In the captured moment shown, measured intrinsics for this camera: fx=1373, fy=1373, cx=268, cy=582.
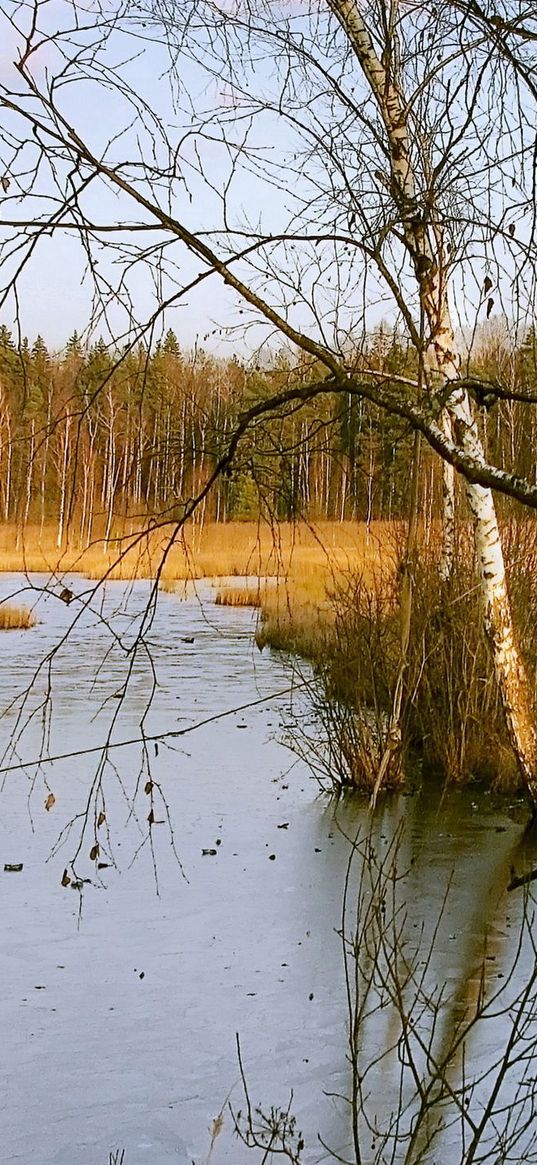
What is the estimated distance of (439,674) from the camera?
26.6 feet

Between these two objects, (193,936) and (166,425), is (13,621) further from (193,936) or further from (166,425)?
(166,425)

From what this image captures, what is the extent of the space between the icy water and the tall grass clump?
0.94 ft

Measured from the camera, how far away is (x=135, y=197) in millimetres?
2621

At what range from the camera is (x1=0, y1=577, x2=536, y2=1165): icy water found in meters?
3.58

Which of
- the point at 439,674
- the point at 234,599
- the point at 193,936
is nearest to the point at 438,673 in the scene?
the point at 439,674

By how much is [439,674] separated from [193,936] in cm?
336

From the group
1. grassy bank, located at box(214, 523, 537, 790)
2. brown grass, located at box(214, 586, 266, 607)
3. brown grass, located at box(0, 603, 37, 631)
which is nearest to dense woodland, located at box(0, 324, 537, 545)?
grassy bank, located at box(214, 523, 537, 790)

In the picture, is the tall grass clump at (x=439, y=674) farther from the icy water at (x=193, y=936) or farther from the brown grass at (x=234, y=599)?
the brown grass at (x=234, y=599)

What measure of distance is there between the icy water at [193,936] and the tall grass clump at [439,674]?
286 mm

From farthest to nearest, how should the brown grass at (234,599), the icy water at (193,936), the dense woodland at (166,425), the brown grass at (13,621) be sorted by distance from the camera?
the brown grass at (234,599), the brown grass at (13,621), the icy water at (193,936), the dense woodland at (166,425)

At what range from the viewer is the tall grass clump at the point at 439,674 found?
7703 millimetres

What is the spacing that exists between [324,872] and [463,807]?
1.65 m

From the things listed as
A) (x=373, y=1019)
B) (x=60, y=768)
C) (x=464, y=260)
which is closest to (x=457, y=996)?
(x=373, y=1019)

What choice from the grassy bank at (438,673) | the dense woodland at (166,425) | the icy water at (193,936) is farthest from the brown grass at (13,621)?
the dense woodland at (166,425)
